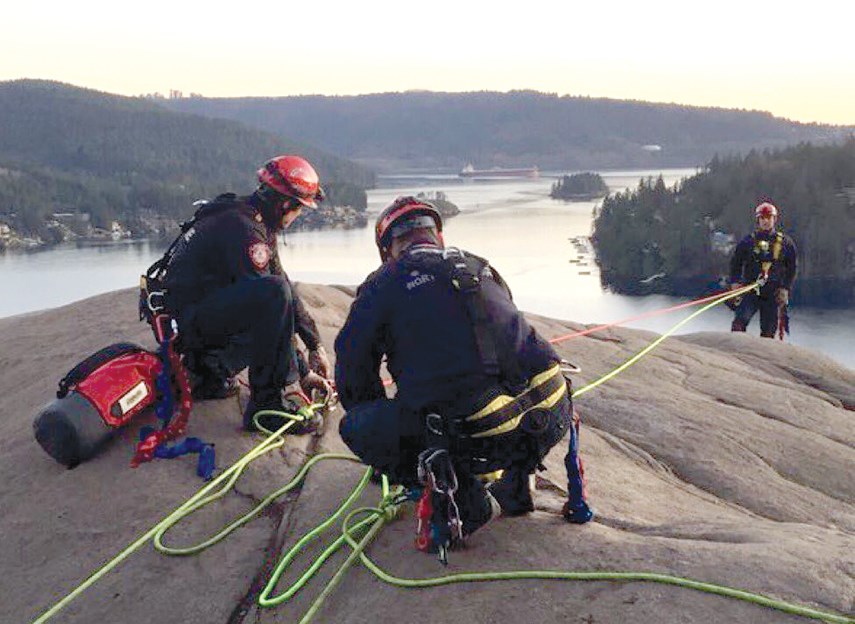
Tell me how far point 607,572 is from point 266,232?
3.28m

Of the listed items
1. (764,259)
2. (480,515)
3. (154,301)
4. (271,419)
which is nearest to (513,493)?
(480,515)

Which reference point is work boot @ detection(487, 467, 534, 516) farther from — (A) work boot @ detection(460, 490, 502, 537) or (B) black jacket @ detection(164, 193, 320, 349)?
(B) black jacket @ detection(164, 193, 320, 349)

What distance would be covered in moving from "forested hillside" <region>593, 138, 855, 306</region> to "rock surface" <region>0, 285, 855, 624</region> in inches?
2325

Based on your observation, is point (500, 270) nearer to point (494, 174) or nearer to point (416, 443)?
point (416, 443)

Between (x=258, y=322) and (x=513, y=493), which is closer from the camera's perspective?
(x=513, y=493)

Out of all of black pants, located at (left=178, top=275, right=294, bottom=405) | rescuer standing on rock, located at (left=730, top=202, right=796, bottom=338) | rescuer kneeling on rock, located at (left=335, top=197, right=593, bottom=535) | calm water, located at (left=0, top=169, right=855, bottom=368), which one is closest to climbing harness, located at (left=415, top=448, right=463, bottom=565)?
rescuer kneeling on rock, located at (left=335, top=197, right=593, bottom=535)

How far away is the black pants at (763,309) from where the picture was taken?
12141mm

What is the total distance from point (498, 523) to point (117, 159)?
155437 millimetres

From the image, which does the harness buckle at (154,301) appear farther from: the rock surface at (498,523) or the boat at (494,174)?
the boat at (494,174)

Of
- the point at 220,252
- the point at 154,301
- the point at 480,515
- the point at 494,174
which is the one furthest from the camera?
the point at 494,174

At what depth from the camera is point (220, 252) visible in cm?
549

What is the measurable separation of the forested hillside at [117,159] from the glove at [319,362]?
10167cm

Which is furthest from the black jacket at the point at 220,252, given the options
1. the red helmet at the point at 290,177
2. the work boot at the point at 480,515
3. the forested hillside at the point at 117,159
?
the forested hillside at the point at 117,159

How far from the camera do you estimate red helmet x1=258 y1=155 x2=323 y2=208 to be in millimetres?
5551
